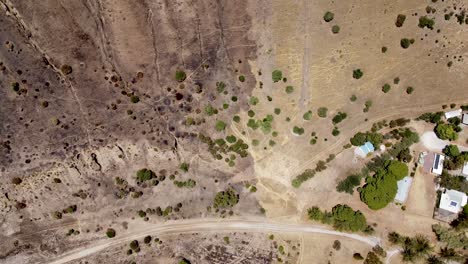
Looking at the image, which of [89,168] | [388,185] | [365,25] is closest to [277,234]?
[388,185]

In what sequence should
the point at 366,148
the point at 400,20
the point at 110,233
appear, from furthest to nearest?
the point at 366,148
the point at 110,233
the point at 400,20

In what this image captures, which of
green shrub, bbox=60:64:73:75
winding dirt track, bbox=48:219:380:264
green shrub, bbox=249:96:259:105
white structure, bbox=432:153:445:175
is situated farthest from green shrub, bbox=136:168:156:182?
white structure, bbox=432:153:445:175

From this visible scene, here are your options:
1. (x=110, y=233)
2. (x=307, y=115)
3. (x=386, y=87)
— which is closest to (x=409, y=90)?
(x=386, y=87)

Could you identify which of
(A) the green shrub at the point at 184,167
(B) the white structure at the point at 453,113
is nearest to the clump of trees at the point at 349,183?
(B) the white structure at the point at 453,113

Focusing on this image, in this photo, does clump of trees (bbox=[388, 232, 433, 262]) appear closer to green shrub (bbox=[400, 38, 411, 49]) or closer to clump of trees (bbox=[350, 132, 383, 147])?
clump of trees (bbox=[350, 132, 383, 147])

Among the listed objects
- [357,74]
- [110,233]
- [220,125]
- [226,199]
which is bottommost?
[110,233]

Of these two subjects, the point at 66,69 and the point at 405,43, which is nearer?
the point at 66,69

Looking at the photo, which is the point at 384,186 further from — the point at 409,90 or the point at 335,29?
the point at 335,29
